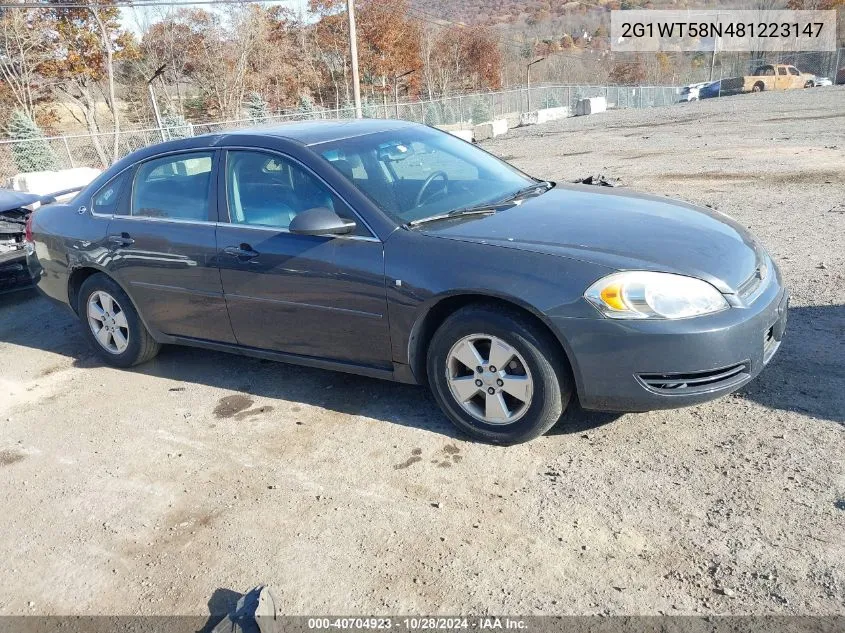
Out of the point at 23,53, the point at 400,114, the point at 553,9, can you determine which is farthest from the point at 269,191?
the point at 553,9

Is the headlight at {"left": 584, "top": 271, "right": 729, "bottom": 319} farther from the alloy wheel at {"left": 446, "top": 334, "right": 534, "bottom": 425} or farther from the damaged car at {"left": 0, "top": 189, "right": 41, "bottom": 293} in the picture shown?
the damaged car at {"left": 0, "top": 189, "right": 41, "bottom": 293}

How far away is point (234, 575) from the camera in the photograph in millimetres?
2873

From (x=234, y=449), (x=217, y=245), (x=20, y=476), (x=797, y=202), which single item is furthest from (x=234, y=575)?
(x=797, y=202)

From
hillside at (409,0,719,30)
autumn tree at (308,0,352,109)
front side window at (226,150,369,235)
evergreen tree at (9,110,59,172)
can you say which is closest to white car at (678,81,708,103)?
autumn tree at (308,0,352,109)

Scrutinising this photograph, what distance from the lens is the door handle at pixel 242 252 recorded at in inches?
163

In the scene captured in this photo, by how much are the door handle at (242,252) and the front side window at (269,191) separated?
0.52 ft

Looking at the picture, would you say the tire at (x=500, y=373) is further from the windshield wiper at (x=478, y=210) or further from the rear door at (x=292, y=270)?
the windshield wiper at (x=478, y=210)

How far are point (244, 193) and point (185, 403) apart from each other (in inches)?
55.8

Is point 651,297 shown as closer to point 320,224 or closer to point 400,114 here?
point 320,224

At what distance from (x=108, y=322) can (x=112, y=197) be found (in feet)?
3.01

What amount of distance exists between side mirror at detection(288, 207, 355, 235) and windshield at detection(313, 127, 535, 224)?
240 millimetres

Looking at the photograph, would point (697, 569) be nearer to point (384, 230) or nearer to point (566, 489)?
point (566, 489)

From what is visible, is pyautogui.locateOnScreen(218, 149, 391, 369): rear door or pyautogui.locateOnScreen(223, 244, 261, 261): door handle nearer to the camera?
pyautogui.locateOnScreen(218, 149, 391, 369): rear door

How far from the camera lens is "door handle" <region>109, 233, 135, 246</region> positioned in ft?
15.8
